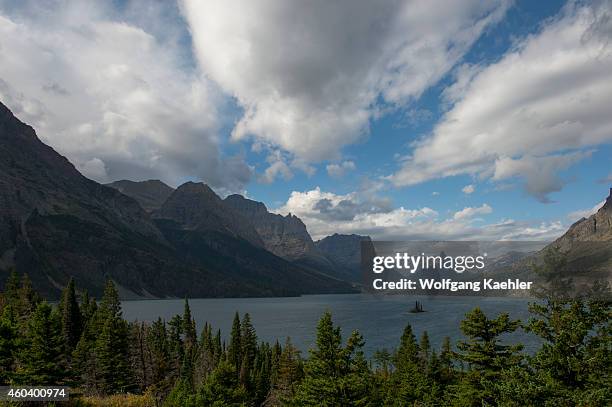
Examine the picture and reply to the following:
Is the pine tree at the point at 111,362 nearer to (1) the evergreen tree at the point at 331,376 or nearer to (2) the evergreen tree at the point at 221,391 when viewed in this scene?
(2) the evergreen tree at the point at 221,391

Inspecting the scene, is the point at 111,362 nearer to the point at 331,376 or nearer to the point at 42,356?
the point at 42,356

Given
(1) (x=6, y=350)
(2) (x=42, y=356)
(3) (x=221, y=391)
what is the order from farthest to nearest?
(1) (x=6, y=350)
(2) (x=42, y=356)
(3) (x=221, y=391)

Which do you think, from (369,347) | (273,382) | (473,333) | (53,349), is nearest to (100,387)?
(53,349)

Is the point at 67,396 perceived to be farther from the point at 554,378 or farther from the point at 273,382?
the point at 273,382

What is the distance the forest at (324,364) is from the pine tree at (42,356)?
0.11m

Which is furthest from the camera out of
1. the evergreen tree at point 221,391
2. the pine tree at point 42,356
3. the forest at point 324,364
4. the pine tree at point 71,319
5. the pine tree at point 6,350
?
the pine tree at point 71,319

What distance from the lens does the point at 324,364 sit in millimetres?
33188

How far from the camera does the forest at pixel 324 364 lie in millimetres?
20250

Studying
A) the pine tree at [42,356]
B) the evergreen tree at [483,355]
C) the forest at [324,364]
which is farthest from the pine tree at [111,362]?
the evergreen tree at [483,355]

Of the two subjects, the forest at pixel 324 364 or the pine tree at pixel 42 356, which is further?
the pine tree at pixel 42 356

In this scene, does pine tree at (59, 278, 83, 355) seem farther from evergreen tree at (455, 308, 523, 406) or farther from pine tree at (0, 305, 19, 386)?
evergreen tree at (455, 308, 523, 406)

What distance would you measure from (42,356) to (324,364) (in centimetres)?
3200

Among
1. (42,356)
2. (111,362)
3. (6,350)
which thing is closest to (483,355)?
(42,356)

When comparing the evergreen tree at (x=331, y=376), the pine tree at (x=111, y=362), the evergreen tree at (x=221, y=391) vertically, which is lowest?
the pine tree at (x=111, y=362)
